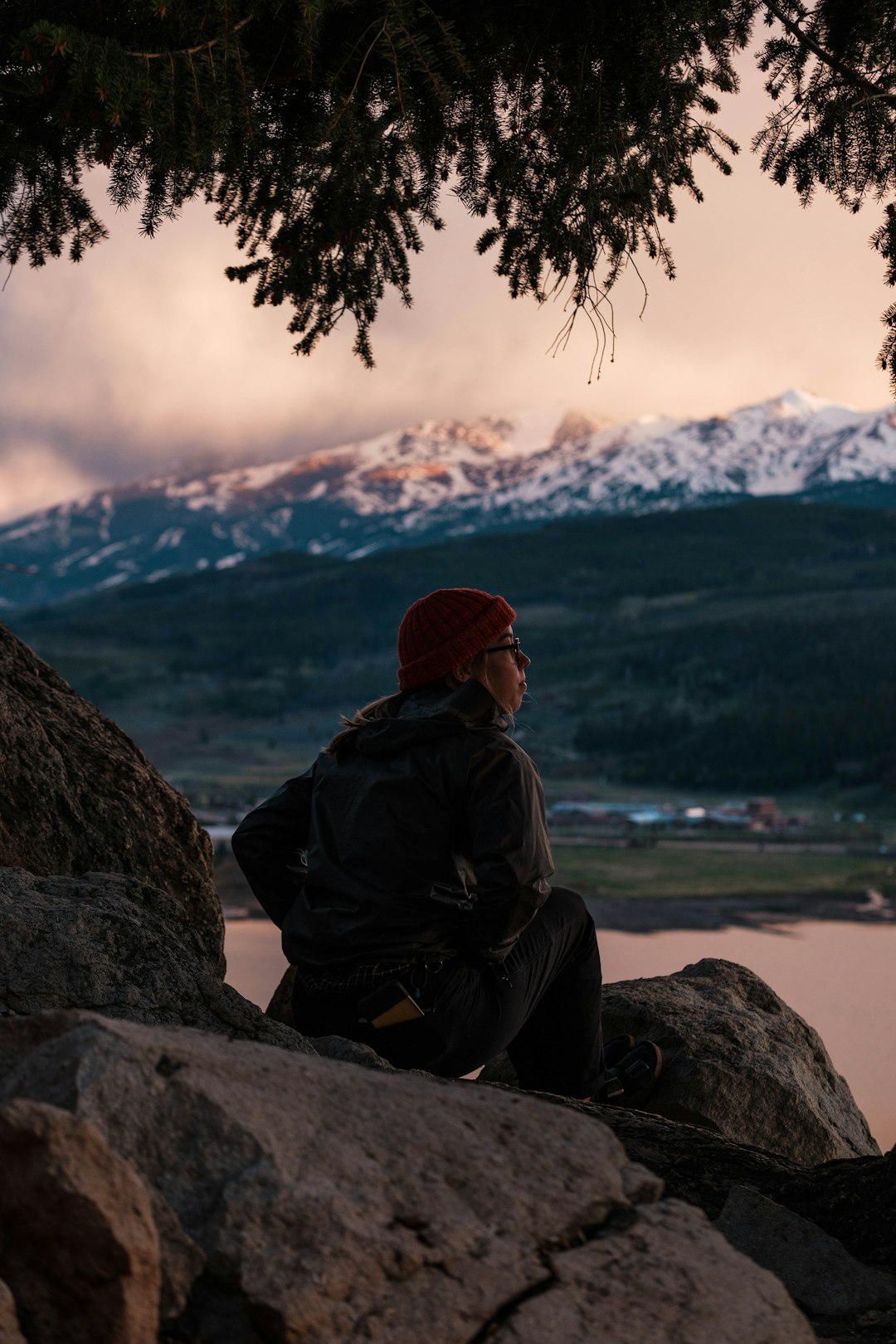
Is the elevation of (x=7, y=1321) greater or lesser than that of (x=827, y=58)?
lesser

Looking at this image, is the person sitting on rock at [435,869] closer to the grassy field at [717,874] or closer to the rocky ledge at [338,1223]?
the rocky ledge at [338,1223]

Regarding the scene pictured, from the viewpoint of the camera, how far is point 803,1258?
3.31 meters

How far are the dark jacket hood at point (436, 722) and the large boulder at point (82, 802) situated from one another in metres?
1.38

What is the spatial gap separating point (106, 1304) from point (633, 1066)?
344cm

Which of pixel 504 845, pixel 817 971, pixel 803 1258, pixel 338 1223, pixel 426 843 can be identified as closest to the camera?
pixel 338 1223

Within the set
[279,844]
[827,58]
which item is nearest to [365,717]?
[279,844]

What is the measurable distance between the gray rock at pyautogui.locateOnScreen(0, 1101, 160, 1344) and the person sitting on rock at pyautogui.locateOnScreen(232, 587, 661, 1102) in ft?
5.96

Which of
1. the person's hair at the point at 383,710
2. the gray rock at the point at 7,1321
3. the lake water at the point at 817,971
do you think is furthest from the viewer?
the lake water at the point at 817,971

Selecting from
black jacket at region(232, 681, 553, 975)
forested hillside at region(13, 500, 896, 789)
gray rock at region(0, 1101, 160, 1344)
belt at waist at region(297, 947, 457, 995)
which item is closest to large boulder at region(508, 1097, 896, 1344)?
belt at waist at region(297, 947, 457, 995)

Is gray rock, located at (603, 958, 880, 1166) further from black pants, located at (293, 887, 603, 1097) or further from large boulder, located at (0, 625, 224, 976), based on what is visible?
large boulder, located at (0, 625, 224, 976)

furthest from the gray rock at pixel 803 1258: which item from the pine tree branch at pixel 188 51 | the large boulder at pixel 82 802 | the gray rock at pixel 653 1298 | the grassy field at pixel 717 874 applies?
the grassy field at pixel 717 874

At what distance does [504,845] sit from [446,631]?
0.80 meters

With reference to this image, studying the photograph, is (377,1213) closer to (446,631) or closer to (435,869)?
(435,869)

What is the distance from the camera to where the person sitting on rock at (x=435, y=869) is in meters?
3.83
